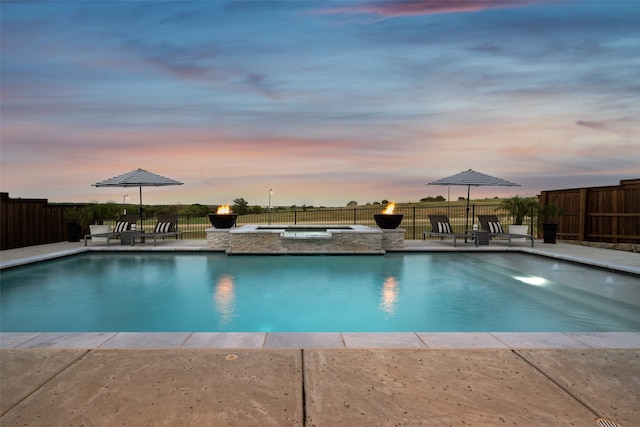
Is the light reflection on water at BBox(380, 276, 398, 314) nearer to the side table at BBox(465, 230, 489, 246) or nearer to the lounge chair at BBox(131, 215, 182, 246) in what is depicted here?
the side table at BBox(465, 230, 489, 246)

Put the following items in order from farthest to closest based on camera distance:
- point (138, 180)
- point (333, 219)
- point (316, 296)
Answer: point (333, 219) → point (138, 180) → point (316, 296)

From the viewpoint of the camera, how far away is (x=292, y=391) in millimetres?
2588

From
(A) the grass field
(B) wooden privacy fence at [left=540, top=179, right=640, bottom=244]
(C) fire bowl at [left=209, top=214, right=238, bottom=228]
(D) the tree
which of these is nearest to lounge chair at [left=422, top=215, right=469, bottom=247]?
(A) the grass field

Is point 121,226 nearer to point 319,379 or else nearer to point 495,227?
point 319,379

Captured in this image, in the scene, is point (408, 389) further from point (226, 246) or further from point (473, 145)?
point (473, 145)

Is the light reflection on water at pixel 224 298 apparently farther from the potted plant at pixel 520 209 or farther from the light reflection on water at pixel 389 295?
the potted plant at pixel 520 209

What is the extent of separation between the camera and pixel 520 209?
41.6 ft

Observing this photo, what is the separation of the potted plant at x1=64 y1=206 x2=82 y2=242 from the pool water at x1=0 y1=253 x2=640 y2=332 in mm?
3278

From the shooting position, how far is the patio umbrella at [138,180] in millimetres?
11836

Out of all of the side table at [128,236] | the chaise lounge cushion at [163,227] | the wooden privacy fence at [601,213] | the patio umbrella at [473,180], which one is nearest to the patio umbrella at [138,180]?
the chaise lounge cushion at [163,227]

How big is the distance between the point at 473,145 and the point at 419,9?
282 inches

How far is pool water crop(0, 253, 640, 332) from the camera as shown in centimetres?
520

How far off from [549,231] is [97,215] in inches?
631

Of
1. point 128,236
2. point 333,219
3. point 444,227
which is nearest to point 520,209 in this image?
point 444,227
